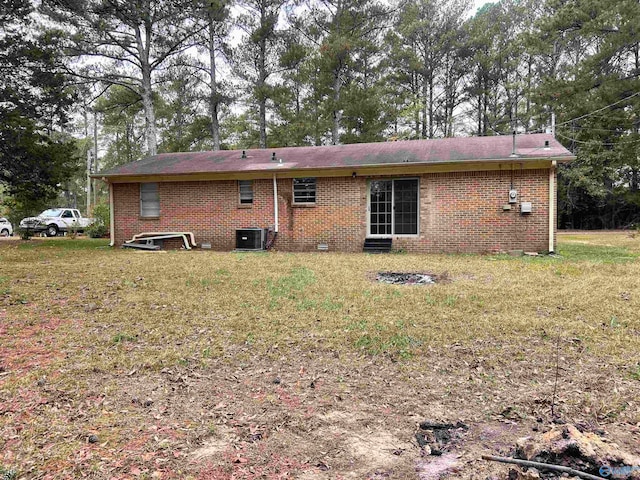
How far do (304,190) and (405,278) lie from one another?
593 cm

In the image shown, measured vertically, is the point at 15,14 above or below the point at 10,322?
above

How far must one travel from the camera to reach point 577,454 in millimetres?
1886

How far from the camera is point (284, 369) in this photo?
3.37 metres

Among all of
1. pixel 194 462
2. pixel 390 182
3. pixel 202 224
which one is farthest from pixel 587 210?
pixel 194 462

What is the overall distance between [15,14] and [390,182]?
1326 centimetres

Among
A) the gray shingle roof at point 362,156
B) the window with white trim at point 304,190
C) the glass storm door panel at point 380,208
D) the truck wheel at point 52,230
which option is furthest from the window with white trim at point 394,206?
the truck wheel at point 52,230

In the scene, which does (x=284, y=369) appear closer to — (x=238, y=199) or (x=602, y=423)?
(x=602, y=423)

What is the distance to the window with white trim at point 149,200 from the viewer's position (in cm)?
1361

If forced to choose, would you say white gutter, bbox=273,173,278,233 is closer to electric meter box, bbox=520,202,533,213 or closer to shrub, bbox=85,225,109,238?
electric meter box, bbox=520,202,533,213

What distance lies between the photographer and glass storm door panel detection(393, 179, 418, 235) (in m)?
11.7

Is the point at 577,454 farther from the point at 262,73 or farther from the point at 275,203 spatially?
the point at 262,73

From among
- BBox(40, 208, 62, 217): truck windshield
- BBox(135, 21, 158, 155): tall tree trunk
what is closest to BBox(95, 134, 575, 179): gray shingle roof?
BBox(135, 21, 158, 155): tall tree trunk

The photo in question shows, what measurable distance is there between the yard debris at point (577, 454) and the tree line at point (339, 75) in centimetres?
1560

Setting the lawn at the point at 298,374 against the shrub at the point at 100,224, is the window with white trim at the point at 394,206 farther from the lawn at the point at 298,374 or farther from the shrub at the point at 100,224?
the shrub at the point at 100,224
